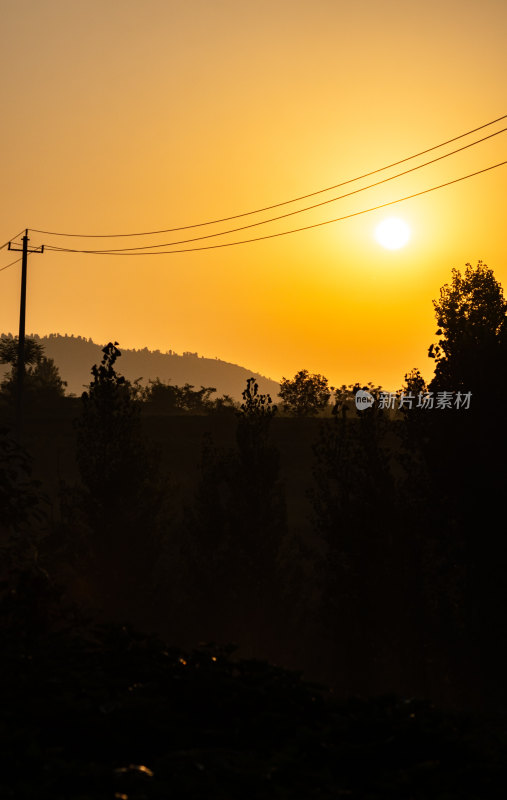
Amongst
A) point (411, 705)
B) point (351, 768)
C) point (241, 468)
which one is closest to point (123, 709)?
point (351, 768)

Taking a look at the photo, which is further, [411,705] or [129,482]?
[129,482]

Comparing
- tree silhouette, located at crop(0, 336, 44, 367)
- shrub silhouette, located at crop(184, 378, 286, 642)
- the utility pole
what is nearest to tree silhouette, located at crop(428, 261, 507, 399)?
shrub silhouette, located at crop(184, 378, 286, 642)

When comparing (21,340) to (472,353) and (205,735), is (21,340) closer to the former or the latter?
(472,353)

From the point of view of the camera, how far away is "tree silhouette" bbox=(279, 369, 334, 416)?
380 feet

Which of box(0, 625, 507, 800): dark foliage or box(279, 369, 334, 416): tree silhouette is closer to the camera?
box(0, 625, 507, 800): dark foliage

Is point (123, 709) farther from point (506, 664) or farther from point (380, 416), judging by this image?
point (380, 416)

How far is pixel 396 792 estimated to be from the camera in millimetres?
7504

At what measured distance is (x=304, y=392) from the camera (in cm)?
11788

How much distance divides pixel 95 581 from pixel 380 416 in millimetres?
13201

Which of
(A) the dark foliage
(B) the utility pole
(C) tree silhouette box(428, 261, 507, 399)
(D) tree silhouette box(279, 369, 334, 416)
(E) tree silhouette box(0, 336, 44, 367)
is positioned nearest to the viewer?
(A) the dark foliage

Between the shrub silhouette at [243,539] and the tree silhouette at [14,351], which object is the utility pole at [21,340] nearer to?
the shrub silhouette at [243,539]
